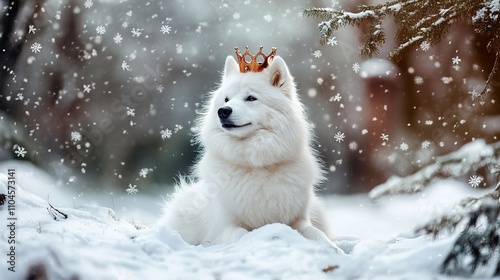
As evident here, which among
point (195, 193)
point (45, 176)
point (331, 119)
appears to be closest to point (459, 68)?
point (331, 119)

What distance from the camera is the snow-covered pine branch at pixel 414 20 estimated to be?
318 cm

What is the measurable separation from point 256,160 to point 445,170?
6.02 ft

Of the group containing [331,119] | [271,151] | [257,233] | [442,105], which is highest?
[442,105]

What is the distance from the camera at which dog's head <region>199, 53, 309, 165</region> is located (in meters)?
3.88

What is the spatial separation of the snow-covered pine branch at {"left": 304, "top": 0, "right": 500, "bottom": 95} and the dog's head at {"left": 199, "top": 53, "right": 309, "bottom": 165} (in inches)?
28.4

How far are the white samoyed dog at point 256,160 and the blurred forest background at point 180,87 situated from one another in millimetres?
2631

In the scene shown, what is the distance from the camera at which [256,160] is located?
3.92m

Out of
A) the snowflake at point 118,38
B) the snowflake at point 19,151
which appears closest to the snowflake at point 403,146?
the snowflake at point 118,38

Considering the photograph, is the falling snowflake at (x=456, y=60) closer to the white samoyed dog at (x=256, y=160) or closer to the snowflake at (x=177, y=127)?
the white samoyed dog at (x=256, y=160)

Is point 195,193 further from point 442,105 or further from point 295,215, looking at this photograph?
point 442,105

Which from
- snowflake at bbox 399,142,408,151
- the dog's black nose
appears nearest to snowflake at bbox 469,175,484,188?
the dog's black nose

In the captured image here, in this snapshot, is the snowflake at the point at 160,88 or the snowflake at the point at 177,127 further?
the snowflake at the point at 160,88

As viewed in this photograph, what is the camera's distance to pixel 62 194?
5.77m

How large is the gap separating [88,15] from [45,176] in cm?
269
